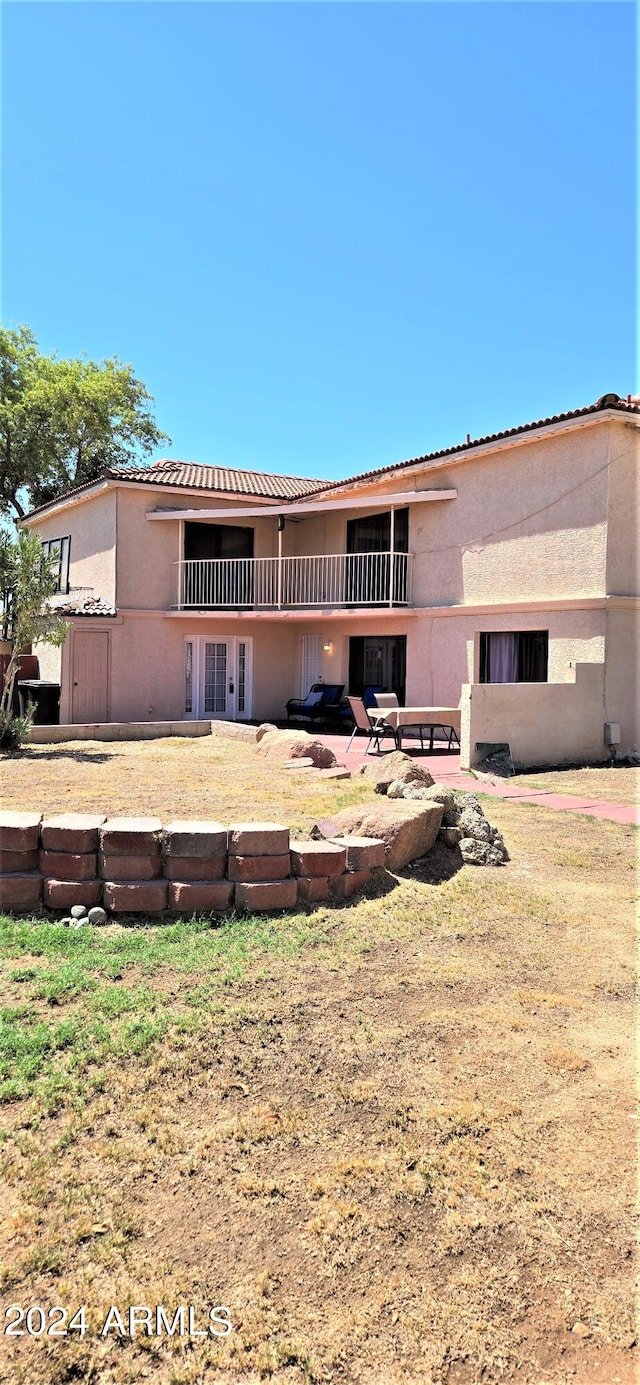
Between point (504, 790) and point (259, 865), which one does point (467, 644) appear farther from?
point (259, 865)

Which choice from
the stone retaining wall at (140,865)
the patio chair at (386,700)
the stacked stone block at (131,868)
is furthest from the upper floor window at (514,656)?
the stacked stone block at (131,868)

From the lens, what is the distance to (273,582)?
67.4ft

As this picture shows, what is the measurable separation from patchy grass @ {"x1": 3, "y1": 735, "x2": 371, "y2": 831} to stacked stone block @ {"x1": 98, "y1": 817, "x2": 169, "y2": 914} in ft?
6.73

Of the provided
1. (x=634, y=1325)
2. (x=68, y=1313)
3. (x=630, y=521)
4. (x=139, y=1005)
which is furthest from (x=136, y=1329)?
(x=630, y=521)

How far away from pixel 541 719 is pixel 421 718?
2.70m

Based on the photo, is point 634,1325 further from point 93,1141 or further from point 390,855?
point 390,855

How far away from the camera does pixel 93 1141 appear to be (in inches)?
107

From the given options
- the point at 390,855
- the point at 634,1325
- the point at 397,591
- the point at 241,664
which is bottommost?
the point at 634,1325

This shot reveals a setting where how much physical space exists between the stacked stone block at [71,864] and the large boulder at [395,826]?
1.73 metres

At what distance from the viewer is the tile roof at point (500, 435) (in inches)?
525

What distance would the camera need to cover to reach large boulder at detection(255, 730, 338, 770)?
11445 mm

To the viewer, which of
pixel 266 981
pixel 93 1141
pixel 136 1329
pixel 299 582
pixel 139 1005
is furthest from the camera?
pixel 299 582

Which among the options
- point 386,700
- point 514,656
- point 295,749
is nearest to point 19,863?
point 295,749

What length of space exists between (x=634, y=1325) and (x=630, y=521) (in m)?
13.5
